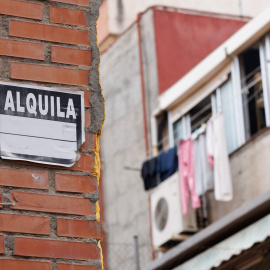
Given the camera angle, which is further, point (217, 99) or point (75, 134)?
point (217, 99)

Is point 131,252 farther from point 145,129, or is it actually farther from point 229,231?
point 229,231

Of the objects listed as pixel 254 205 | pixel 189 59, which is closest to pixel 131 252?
pixel 189 59

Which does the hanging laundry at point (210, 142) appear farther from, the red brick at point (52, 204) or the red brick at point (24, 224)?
the red brick at point (24, 224)

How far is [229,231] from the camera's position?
13.4m

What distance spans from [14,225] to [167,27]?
17.7 meters

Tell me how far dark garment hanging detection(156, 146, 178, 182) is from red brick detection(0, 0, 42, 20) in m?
13.5

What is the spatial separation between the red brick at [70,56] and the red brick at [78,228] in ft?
2.13

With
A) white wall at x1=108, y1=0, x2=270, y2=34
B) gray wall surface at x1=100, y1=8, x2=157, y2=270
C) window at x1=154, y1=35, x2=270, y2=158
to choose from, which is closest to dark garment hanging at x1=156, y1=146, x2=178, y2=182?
window at x1=154, y1=35, x2=270, y2=158

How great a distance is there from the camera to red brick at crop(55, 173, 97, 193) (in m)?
3.90

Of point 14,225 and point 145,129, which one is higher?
point 145,129

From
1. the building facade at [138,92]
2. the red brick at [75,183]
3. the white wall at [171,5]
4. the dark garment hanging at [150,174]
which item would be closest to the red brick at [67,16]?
the red brick at [75,183]

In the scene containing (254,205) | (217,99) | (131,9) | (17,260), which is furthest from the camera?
(131,9)

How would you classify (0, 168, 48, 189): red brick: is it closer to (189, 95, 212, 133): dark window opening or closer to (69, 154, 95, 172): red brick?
(69, 154, 95, 172): red brick

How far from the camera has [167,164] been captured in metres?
17.8
